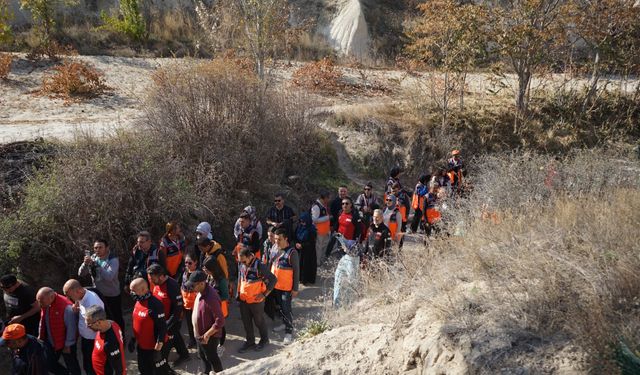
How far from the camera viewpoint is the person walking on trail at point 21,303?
5.97 m

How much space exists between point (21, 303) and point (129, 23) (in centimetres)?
1662

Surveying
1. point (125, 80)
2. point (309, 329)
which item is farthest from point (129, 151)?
point (125, 80)

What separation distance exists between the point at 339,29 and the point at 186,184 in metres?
17.7

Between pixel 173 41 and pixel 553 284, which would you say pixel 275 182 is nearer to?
pixel 553 284

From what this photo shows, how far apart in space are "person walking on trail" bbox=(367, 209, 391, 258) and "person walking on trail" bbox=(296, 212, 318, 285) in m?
1.20

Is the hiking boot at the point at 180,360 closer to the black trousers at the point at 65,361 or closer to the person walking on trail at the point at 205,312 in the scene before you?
the person walking on trail at the point at 205,312

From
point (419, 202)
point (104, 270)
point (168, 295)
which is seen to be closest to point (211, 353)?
point (168, 295)

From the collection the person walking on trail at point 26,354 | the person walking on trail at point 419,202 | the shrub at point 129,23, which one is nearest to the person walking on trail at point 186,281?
the person walking on trail at point 26,354

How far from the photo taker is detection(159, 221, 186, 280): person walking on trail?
729 cm

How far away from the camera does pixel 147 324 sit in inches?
221

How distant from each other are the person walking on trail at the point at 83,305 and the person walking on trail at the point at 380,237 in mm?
3927

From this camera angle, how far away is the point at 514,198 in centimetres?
899

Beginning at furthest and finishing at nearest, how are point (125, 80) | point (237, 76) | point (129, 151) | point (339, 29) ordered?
point (339, 29) → point (125, 80) → point (237, 76) → point (129, 151)

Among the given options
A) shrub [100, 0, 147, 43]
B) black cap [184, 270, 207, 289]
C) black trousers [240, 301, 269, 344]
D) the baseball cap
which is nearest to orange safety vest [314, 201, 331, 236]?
black trousers [240, 301, 269, 344]
